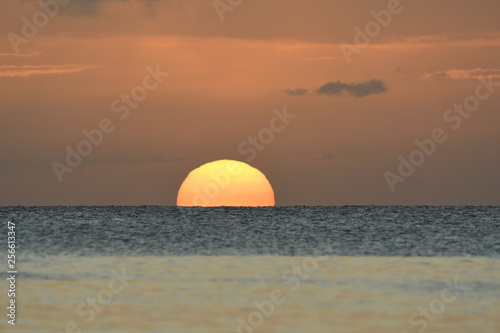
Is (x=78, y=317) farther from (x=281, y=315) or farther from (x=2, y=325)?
(x=281, y=315)

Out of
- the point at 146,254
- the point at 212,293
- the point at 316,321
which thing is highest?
the point at 146,254

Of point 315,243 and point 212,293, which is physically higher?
point 315,243

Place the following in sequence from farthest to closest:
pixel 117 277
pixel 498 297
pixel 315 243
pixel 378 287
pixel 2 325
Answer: pixel 315 243 < pixel 117 277 < pixel 378 287 < pixel 498 297 < pixel 2 325

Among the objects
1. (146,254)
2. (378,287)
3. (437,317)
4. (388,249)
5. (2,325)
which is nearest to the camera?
(2,325)

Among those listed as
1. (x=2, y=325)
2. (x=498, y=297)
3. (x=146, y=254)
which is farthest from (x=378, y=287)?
(x=146, y=254)

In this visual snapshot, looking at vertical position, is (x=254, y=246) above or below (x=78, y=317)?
above

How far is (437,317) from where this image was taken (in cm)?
2456

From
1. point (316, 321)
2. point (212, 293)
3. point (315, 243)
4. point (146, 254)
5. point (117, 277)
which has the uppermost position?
point (315, 243)

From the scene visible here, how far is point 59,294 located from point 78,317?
16.2 feet

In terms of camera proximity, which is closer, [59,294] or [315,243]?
[59,294]

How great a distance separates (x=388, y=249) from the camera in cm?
5925

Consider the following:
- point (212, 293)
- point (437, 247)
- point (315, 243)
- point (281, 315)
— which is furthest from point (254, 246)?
point (281, 315)

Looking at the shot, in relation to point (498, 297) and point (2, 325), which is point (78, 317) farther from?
point (498, 297)

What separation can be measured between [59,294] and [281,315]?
327 inches
